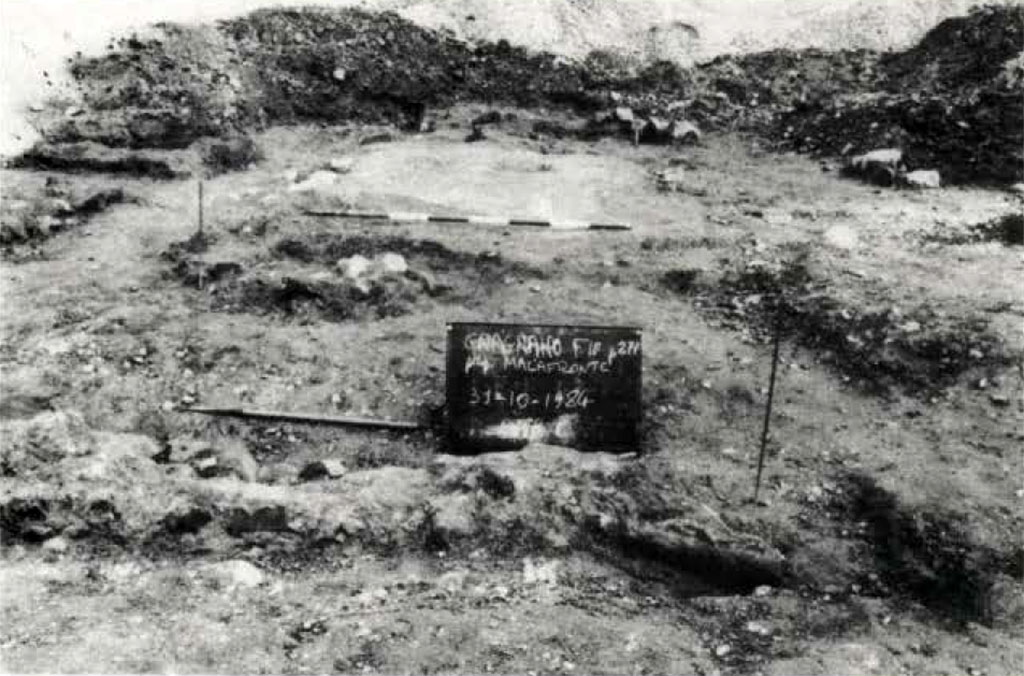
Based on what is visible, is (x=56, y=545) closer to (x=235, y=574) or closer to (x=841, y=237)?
(x=235, y=574)

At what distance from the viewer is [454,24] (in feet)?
43.6

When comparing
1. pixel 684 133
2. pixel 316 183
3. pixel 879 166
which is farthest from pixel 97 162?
pixel 879 166

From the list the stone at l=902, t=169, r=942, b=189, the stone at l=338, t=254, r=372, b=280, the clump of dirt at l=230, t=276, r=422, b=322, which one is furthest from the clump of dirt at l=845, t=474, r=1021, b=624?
the stone at l=902, t=169, r=942, b=189

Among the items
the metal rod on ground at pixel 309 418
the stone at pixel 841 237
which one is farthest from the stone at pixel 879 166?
the metal rod on ground at pixel 309 418

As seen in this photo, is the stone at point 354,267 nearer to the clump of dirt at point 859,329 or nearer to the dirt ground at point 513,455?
the dirt ground at point 513,455

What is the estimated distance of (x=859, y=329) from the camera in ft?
21.6

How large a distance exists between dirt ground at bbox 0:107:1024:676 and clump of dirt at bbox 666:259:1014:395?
0.03 m

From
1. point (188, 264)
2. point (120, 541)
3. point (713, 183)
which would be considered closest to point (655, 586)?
point (120, 541)

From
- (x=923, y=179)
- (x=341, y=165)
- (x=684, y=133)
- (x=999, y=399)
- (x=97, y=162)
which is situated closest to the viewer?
(x=999, y=399)

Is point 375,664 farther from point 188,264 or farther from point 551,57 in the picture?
point 551,57

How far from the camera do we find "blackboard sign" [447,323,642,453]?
5.34 m

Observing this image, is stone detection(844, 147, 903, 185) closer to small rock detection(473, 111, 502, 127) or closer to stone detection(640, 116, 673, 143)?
stone detection(640, 116, 673, 143)

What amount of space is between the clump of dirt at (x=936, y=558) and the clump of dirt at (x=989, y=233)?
3951 mm

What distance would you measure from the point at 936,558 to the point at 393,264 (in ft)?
14.7
